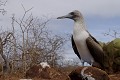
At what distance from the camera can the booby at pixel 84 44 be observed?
19.0 ft

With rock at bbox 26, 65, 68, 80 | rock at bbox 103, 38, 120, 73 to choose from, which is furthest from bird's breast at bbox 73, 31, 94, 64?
rock at bbox 26, 65, 68, 80

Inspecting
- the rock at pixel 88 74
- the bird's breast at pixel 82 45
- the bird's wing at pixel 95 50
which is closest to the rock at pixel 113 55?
the bird's wing at pixel 95 50

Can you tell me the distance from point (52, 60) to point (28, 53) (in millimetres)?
2293

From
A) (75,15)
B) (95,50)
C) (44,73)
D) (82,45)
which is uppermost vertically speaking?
(75,15)

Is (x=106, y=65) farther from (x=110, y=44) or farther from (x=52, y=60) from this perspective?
(x=52, y=60)

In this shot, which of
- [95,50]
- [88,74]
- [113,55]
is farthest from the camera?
[113,55]

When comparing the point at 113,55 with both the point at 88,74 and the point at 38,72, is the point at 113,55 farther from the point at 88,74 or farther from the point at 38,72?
the point at 88,74

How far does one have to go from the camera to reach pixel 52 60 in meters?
13.2

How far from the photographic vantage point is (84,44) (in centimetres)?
585

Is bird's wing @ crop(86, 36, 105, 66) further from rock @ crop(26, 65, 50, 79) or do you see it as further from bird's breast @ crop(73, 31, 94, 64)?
rock @ crop(26, 65, 50, 79)

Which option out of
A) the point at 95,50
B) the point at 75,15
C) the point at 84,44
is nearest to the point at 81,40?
the point at 84,44

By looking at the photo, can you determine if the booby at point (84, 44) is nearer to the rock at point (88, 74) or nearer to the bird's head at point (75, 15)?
the bird's head at point (75, 15)

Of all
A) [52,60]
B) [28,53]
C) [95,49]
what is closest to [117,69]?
[95,49]

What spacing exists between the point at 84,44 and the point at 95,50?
0.84ft
